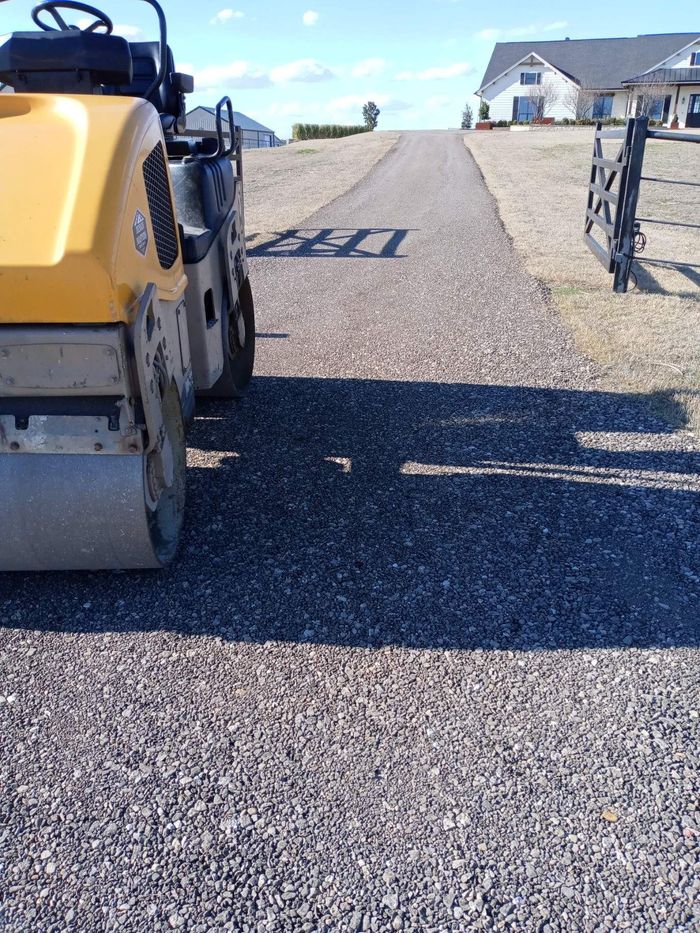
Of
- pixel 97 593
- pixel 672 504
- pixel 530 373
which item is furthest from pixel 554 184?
pixel 97 593

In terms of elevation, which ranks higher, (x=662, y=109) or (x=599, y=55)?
(x=599, y=55)

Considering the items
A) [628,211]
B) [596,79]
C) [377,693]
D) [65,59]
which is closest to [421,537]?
[377,693]

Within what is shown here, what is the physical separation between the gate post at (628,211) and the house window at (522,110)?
189ft

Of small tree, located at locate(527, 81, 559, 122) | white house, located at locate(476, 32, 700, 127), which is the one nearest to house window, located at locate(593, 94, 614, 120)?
white house, located at locate(476, 32, 700, 127)

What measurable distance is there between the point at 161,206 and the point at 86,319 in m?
0.99

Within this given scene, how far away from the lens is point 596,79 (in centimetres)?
5759

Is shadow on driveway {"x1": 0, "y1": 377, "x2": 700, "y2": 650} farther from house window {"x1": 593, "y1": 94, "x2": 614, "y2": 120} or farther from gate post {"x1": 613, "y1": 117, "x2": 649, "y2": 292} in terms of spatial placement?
house window {"x1": 593, "y1": 94, "x2": 614, "y2": 120}

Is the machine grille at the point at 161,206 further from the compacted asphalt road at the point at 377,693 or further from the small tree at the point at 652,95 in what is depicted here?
the small tree at the point at 652,95

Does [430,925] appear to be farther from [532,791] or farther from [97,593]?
[97,593]

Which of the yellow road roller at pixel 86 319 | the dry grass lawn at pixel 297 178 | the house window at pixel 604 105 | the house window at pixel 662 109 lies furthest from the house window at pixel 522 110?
the yellow road roller at pixel 86 319

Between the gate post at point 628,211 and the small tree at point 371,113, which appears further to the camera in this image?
the small tree at point 371,113

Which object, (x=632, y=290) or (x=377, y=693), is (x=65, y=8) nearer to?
(x=377, y=693)

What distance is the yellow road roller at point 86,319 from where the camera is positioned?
2.49 meters

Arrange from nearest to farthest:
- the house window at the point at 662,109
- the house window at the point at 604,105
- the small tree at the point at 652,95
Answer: the small tree at the point at 652,95 < the house window at the point at 662,109 < the house window at the point at 604,105
